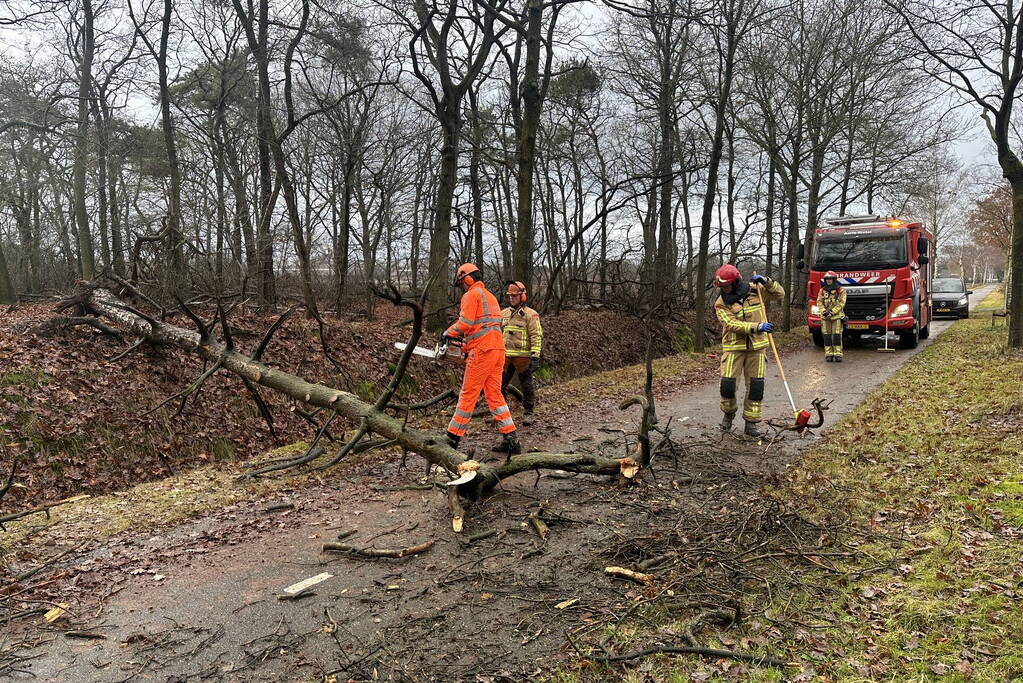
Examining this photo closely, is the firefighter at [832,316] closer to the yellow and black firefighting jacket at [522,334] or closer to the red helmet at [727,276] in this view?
the red helmet at [727,276]

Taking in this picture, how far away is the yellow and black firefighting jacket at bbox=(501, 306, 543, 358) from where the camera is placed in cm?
912

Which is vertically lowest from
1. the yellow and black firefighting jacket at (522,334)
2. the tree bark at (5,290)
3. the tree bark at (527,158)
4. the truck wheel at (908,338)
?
the truck wheel at (908,338)

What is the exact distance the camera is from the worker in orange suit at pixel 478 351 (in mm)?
7078

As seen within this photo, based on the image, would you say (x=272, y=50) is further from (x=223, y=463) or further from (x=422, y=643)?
(x=422, y=643)

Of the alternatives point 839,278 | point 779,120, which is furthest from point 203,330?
point 779,120

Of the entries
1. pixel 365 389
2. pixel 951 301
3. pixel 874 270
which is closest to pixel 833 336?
pixel 874 270

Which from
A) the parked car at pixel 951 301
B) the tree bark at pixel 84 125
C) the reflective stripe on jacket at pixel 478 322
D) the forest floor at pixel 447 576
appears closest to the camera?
the forest floor at pixel 447 576

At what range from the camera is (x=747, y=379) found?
8078 millimetres

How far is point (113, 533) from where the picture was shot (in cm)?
559

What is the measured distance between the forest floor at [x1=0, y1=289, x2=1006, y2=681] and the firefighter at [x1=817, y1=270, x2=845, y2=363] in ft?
28.9

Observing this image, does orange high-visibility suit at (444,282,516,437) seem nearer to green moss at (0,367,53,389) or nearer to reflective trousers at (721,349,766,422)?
reflective trousers at (721,349,766,422)

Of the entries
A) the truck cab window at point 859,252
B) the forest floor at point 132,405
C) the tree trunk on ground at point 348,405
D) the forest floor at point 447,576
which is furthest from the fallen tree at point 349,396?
the truck cab window at point 859,252

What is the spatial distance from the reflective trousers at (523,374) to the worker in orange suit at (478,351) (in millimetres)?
1821

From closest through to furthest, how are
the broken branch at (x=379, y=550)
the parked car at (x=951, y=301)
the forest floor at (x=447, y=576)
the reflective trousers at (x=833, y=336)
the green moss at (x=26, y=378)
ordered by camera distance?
the forest floor at (x=447, y=576)
the broken branch at (x=379, y=550)
the green moss at (x=26, y=378)
the reflective trousers at (x=833, y=336)
the parked car at (x=951, y=301)
